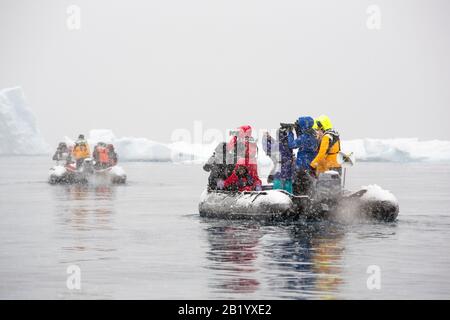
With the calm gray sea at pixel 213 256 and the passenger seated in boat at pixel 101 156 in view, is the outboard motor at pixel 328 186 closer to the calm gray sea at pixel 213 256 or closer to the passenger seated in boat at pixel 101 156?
the calm gray sea at pixel 213 256

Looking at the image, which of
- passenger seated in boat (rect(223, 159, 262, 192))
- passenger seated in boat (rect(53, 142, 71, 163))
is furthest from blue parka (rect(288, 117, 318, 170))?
passenger seated in boat (rect(53, 142, 71, 163))

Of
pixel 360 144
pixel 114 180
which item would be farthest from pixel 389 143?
pixel 114 180

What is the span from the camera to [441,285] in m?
13.0

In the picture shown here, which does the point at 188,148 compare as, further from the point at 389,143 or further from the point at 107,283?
the point at 107,283

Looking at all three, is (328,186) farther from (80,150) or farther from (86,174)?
(86,174)

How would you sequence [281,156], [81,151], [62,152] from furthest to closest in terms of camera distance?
[62,152]
[81,151]
[281,156]

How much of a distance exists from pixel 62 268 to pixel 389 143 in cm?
9587

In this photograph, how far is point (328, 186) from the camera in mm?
20812

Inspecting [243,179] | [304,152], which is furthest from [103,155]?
[304,152]

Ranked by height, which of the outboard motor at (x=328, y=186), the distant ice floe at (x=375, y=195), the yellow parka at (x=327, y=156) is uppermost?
the yellow parka at (x=327, y=156)

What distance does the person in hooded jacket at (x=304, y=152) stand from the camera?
2148 cm

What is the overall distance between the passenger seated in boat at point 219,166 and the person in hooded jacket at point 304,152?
1.54 meters

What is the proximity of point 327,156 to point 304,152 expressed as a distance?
25.4 inches

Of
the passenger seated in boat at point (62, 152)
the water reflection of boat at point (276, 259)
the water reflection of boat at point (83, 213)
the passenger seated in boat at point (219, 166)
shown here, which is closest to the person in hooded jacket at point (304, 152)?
the water reflection of boat at point (276, 259)
